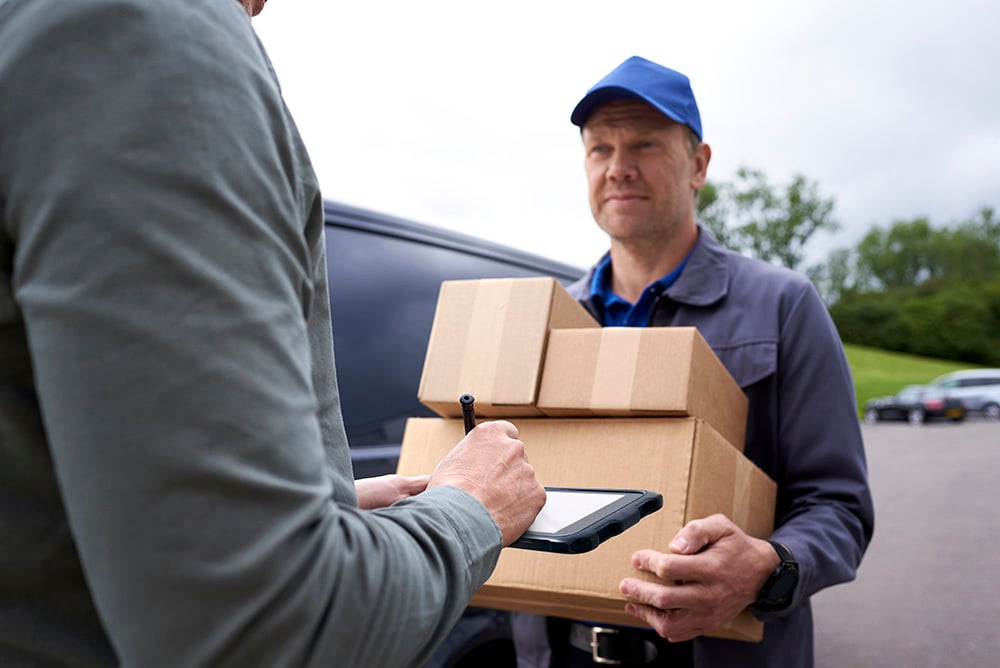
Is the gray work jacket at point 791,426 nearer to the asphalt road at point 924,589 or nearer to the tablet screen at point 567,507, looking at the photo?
the tablet screen at point 567,507

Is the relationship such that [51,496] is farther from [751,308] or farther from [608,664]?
[751,308]

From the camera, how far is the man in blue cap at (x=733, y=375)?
1438 mm

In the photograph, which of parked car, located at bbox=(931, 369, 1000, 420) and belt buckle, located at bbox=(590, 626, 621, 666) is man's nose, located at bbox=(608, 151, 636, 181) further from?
parked car, located at bbox=(931, 369, 1000, 420)

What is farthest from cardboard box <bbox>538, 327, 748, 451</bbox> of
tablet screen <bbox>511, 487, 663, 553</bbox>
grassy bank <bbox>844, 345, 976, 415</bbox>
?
grassy bank <bbox>844, 345, 976, 415</bbox>

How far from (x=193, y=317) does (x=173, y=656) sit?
23 centimetres

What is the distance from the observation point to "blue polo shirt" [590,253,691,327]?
2.06m

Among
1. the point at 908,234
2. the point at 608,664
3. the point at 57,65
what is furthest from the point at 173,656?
the point at 908,234

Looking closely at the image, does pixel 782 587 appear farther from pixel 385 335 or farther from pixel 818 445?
pixel 385 335

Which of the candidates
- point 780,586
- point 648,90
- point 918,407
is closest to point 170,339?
point 780,586

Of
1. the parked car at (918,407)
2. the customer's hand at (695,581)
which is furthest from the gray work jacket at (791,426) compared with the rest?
the parked car at (918,407)

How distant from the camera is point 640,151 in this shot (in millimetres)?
2070

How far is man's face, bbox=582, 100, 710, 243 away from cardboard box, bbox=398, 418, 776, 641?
0.74m

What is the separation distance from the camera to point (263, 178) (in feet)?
1.99

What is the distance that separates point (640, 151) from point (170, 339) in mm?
1713
